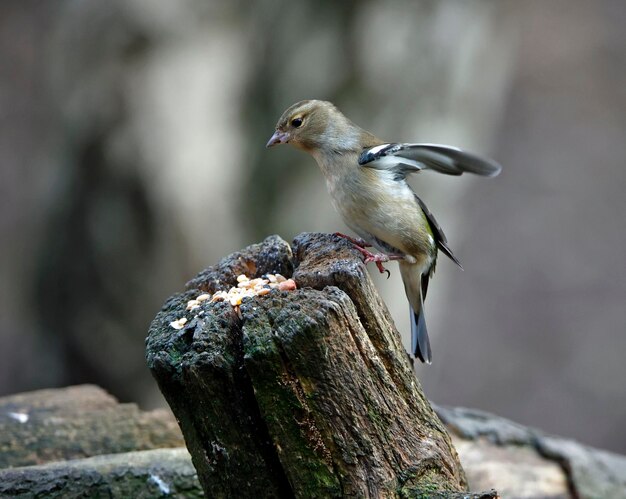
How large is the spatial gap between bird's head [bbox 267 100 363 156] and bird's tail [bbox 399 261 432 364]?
47 centimetres

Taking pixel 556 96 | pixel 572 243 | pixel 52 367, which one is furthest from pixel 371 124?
pixel 556 96

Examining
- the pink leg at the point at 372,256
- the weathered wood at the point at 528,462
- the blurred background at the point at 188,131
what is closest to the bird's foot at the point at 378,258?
the pink leg at the point at 372,256

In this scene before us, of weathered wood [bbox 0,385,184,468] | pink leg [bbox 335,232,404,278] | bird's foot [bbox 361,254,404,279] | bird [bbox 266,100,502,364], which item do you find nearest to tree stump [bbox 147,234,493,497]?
pink leg [bbox 335,232,404,278]

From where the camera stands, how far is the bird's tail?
138 inches

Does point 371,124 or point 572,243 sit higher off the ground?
point 371,124

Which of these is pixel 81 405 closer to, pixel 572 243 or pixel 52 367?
pixel 52 367

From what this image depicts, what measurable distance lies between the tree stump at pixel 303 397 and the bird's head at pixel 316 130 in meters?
1.19

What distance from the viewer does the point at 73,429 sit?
3406mm

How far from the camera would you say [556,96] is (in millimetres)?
12633

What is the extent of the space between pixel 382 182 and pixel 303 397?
1.31 m

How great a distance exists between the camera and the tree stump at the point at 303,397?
2.18 m

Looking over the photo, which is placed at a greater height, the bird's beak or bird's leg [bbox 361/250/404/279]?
the bird's beak

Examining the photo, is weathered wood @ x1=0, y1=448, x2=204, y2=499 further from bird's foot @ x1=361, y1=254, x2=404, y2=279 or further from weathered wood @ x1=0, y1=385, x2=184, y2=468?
bird's foot @ x1=361, y1=254, x2=404, y2=279

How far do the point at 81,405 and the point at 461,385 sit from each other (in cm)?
680
